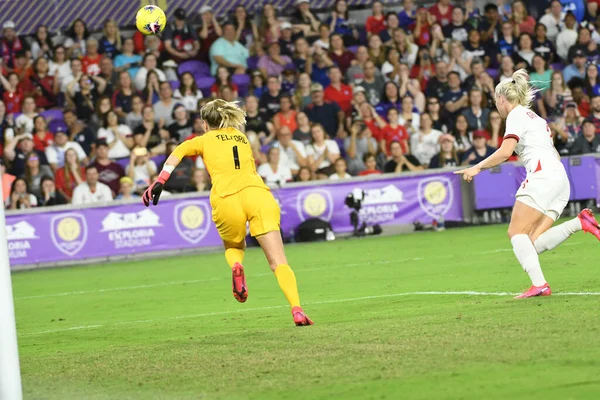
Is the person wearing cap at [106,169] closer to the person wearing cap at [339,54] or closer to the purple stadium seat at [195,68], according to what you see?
the purple stadium seat at [195,68]

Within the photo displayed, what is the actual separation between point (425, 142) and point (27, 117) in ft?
27.6

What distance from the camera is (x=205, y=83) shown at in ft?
85.1

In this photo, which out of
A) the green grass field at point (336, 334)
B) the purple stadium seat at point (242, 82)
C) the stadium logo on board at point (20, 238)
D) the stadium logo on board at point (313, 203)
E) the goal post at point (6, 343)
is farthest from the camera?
the purple stadium seat at point (242, 82)

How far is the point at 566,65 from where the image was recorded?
2753 centimetres

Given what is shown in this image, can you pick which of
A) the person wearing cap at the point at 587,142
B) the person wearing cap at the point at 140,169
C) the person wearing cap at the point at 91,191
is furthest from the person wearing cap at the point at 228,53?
the person wearing cap at the point at 587,142

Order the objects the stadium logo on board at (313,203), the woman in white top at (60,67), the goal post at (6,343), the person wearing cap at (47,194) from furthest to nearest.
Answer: the woman in white top at (60,67) < the stadium logo on board at (313,203) < the person wearing cap at (47,194) < the goal post at (6,343)

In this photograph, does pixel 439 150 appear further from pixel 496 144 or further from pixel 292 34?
pixel 292 34

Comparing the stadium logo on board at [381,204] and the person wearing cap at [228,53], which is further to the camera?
the person wearing cap at [228,53]

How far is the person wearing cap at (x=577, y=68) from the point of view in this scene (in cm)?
2673

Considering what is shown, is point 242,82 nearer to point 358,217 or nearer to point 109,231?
point 358,217

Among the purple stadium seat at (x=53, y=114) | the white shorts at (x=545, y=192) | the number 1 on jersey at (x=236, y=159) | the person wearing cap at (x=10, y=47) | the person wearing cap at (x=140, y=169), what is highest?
the person wearing cap at (x=10, y=47)

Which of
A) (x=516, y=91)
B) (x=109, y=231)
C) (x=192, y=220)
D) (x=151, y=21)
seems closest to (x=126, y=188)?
(x=109, y=231)

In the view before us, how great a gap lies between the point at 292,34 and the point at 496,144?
5.99 metres

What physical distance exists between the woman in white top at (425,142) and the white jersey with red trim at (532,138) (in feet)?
44.0
